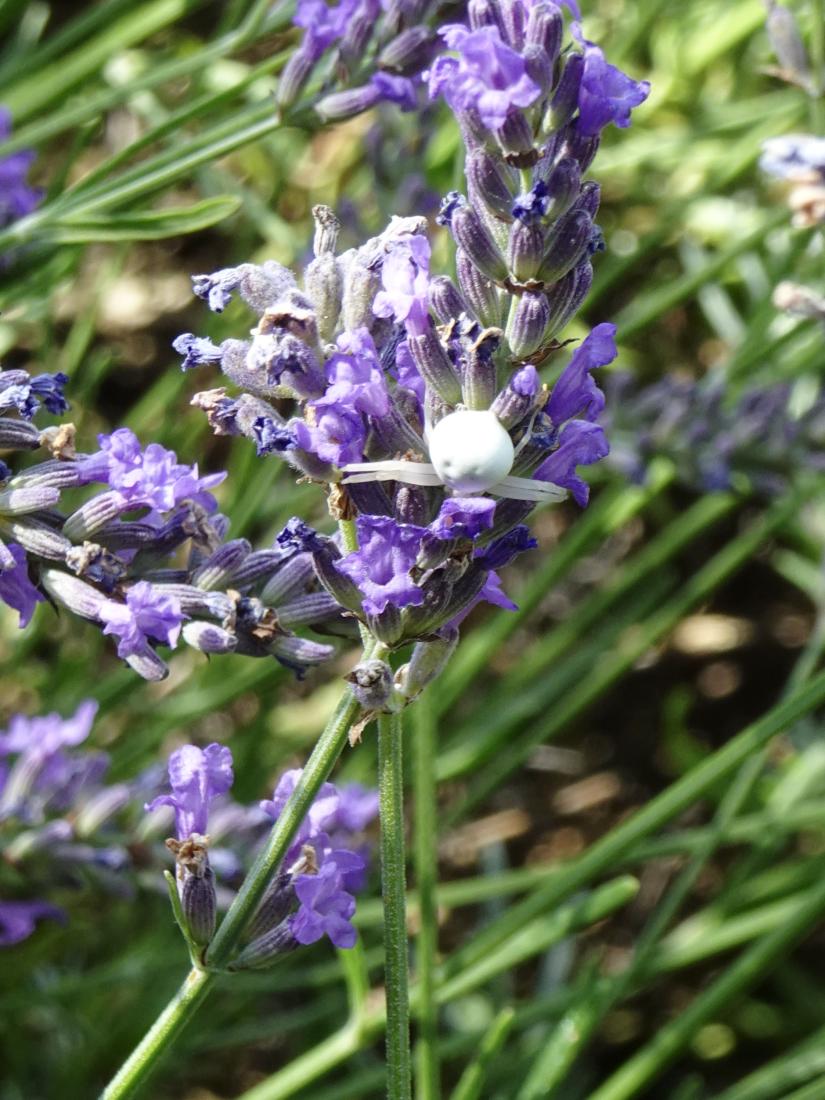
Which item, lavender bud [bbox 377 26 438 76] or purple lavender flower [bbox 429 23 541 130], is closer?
purple lavender flower [bbox 429 23 541 130]

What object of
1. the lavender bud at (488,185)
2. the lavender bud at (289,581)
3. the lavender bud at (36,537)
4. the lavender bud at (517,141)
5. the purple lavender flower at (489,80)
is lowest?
the lavender bud at (289,581)

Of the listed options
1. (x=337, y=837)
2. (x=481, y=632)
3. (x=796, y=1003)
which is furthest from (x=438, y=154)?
(x=796, y=1003)

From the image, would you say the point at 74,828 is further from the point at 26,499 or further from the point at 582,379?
the point at 582,379

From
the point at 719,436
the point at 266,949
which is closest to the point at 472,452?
the point at 266,949

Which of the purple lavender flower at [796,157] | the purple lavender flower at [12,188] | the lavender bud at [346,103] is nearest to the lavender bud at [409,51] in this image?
the lavender bud at [346,103]

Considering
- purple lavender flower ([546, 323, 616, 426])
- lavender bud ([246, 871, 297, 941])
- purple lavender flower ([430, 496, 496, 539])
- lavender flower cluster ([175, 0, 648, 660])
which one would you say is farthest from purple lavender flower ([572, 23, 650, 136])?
lavender bud ([246, 871, 297, 941])

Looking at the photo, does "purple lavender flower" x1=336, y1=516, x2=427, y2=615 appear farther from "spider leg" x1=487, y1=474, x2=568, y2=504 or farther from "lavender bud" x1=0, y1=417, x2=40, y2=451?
"lavender bud" x1=0, y1=417, x2=40, y2=451

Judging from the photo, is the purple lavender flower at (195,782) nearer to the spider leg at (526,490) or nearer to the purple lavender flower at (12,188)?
the spider leg at (526,490)
